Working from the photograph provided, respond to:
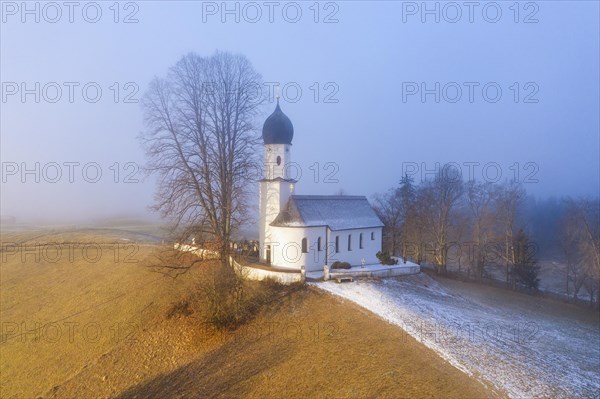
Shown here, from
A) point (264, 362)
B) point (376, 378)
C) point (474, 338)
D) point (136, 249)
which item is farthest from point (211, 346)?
point (136, 249)

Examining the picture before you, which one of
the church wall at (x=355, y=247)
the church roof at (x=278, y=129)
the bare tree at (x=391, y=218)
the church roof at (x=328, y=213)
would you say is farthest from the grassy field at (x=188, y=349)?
the bare tree at (x=391, y=218)

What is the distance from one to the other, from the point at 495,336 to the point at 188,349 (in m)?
13.0

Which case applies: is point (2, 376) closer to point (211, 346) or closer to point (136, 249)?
point (211, 346)

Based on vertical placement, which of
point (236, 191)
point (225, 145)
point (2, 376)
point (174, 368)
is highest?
point (225, 145)

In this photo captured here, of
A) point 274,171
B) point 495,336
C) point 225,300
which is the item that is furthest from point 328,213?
point 495,336

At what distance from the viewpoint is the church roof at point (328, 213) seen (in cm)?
2317

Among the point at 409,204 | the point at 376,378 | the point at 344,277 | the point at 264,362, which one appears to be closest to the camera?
the point at 376,378

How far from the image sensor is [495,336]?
16766mm

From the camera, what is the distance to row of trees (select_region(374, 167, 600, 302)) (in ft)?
104

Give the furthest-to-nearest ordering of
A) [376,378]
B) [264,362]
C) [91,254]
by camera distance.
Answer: [91,254], [264,362], [376,378]

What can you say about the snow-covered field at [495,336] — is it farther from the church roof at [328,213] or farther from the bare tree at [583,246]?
the bare tree at [583,246]

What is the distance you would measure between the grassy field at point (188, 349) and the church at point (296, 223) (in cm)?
402

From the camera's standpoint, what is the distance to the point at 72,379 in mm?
14820

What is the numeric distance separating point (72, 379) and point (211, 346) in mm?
5262
